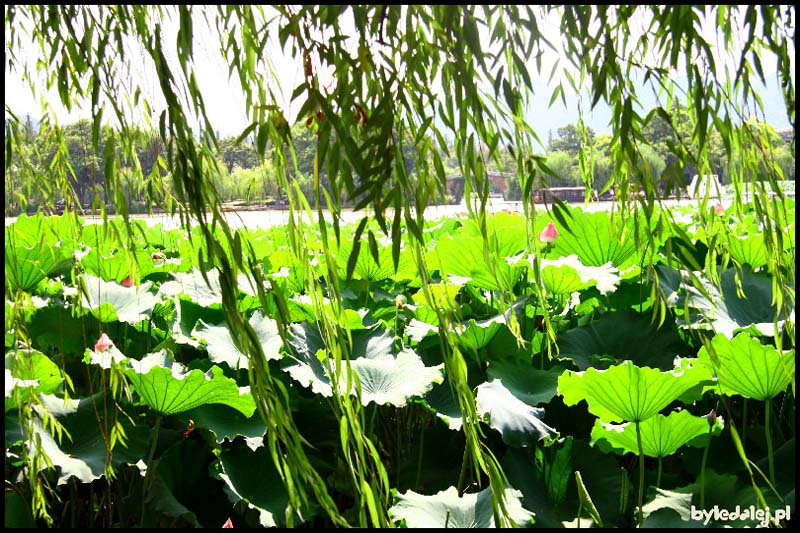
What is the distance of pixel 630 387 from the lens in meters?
1.14

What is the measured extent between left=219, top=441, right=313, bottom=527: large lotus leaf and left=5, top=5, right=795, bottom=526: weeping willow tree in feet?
1.01

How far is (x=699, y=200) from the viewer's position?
3.16ft

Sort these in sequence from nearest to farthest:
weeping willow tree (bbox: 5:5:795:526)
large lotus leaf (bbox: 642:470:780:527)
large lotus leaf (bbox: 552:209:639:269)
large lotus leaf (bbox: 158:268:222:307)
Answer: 1. weeping willow tree (bbox: 5:5:795:526)
2. large lotus leaf (bbox: 642:470:780:527)
3. large lotus leaf (bbox: 158:268:222:307)
4. large lotus leaf (bbox: 552:209:639:269)

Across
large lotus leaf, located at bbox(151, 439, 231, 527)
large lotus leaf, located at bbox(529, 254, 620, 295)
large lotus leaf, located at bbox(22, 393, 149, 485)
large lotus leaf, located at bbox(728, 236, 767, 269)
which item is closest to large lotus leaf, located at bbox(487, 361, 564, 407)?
large lotus leaf, located at bbox(529, 254, 620, 295)

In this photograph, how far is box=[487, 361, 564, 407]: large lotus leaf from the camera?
142 cm

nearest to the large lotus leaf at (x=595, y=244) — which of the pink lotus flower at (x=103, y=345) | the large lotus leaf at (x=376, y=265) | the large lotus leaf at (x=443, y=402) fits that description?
the large lotus leaf at (x=376, y=265)

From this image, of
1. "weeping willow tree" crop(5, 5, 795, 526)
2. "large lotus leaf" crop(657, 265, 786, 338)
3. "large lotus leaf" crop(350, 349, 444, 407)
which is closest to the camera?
"weeping willow tree" crop(5, 5, 795, 526)

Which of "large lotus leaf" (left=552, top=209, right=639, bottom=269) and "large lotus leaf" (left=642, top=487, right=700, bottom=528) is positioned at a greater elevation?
"large lotus leaf" (left=552, top=209, right=639, bottom=269)

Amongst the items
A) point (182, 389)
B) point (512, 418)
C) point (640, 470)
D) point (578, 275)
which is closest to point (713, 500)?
point (640, 470)

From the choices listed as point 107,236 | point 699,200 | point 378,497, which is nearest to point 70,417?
point 107,236

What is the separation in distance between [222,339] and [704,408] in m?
1.00

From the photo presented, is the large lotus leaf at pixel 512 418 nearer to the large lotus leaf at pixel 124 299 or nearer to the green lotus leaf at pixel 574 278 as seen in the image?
the green lotus leaf at pixel 574 278

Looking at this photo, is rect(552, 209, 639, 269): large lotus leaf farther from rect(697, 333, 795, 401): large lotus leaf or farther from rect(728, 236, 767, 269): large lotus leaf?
rect(697, 333, 795, 401): large lotus leaf

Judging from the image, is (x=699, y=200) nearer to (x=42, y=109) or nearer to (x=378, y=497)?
(x=378, y=497)
